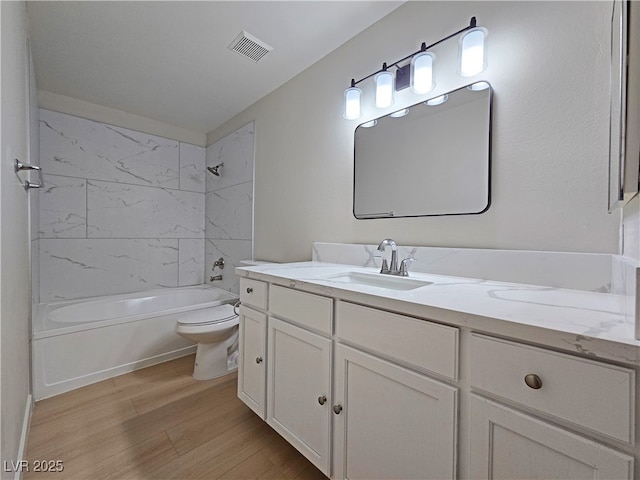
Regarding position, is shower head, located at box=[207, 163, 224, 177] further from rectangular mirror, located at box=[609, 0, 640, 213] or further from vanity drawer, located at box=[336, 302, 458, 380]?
rectangular mirror, located at box=[609, 0, 640, 213]

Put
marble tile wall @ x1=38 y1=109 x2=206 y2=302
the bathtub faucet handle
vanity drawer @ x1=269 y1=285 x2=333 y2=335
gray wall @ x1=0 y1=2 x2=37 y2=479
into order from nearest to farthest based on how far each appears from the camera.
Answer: gray wall @ x1=0 y1=2 x2=37 y2=479
vanity drawer @ x1=269 y1=285 x2=333 y2=335
marble tile wall @ x1=38 y1=109 x2=206 y2=302
the bathtub faucet handle

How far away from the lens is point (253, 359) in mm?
1381

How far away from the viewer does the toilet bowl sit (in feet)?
6.21

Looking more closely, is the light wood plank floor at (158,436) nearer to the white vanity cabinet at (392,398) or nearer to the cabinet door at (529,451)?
the white vanity cabinet at (392,398)

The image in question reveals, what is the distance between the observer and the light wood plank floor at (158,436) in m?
1.17

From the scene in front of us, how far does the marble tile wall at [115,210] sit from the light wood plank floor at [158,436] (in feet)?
3.95

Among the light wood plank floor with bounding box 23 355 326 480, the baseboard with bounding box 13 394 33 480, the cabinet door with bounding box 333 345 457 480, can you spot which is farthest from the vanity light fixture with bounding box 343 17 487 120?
the baseboard with bounding box 13 394 33 480

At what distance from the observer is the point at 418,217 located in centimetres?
138

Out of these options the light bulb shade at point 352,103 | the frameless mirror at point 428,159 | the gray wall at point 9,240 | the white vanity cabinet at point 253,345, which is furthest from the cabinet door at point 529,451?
the light bulb shade at point 352,103

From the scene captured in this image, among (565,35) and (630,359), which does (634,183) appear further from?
(565,35)

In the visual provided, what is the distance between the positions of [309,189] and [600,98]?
1484 millimetres

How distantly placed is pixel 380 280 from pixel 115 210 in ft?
9.15

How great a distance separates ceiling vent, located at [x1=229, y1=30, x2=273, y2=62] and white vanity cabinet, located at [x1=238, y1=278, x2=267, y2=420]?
150 cm

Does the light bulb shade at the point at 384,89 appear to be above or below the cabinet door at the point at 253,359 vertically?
→ above
